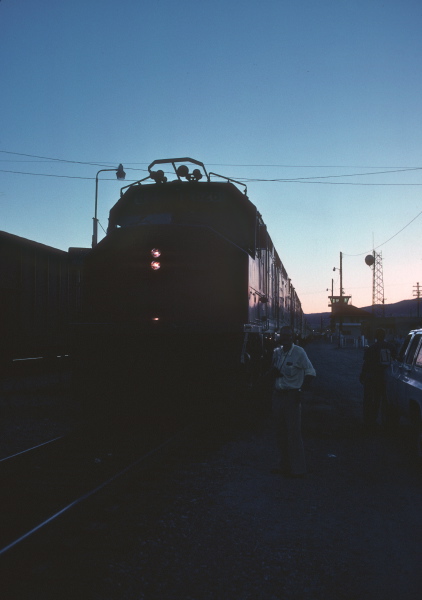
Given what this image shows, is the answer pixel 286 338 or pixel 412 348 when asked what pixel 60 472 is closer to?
pixel 286 338

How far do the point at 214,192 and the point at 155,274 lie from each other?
6.88ft

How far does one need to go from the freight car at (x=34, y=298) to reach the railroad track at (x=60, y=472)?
675 cm

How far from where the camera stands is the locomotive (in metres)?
7.46

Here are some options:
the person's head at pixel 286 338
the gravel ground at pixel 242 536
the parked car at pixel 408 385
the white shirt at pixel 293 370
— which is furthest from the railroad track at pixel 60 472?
the parked car at pixel 408 385

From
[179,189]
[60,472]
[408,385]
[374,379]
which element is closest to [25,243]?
[179,189]

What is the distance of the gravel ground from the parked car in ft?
2.10

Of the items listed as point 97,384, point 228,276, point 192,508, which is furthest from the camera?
point 228,276

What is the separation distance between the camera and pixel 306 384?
609 centimetres

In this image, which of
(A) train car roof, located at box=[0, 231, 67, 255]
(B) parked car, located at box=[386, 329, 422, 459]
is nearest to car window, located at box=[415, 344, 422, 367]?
(B) parked car, located at box=[386, 329, 422, 459]

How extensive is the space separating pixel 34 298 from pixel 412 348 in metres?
10.7

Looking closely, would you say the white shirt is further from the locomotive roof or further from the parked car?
the locomotive roof

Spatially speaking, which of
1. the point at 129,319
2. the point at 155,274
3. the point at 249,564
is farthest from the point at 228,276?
the point at 249,564

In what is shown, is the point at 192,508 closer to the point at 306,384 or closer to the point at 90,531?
the point at 90,531

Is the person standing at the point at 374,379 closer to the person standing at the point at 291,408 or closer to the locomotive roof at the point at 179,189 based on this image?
the person standing at the point at 291,408
